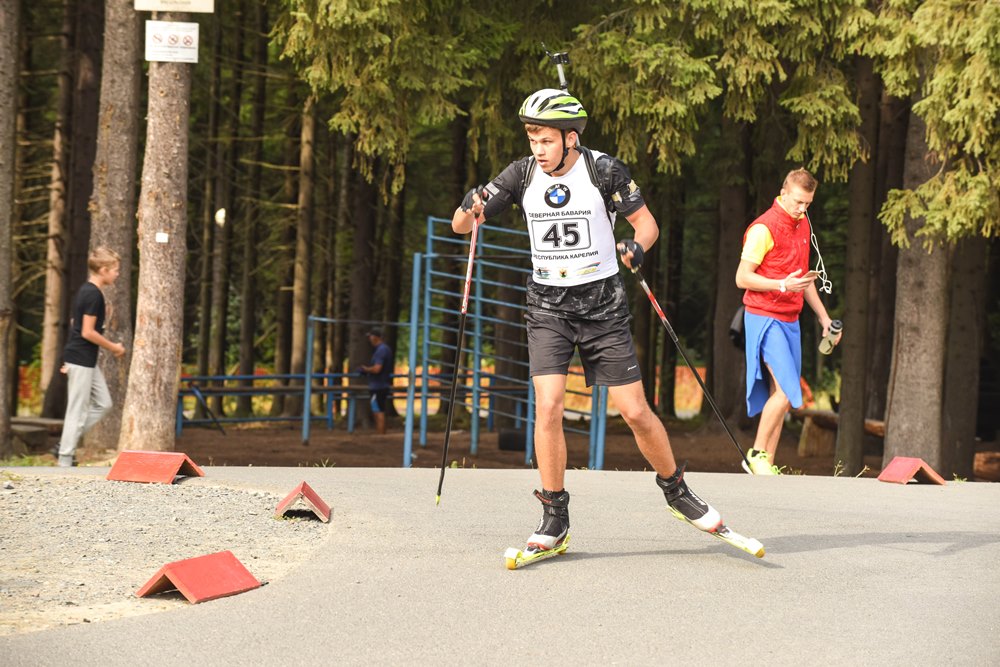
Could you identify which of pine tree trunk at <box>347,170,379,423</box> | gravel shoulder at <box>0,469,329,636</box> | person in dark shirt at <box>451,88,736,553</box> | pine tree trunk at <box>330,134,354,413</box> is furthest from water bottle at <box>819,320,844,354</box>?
pine tree trunk at <box>330,134,354,413</box>

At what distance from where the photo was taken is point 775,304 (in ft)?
32.9

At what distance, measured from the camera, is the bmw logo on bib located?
6664 millimetres

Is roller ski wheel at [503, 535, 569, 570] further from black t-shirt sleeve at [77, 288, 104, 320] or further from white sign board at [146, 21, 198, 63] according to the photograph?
white sign board at [146, 21, 198, 63]

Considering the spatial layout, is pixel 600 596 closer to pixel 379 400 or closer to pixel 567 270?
pixel 567 270

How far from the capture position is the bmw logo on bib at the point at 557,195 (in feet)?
21.9

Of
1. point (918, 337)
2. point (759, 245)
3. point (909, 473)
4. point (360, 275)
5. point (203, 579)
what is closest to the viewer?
point (203, 579)

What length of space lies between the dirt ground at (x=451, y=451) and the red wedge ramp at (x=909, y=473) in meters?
5.77

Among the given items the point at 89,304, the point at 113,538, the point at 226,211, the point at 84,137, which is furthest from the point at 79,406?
the point at 226,211

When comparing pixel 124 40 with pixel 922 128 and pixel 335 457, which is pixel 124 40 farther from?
pixel 922 128

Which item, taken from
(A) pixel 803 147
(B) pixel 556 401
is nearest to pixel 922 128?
(A) pixel 803 147

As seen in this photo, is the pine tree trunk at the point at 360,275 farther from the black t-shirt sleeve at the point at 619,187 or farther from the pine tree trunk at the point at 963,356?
the black t-shirt sleeve at the point at 619,187

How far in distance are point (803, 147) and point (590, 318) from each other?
9.06m

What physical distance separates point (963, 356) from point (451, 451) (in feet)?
22.2

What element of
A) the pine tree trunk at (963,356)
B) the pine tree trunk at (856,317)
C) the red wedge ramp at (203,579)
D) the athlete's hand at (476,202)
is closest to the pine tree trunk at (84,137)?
the pine tree trunk at (856,317)
